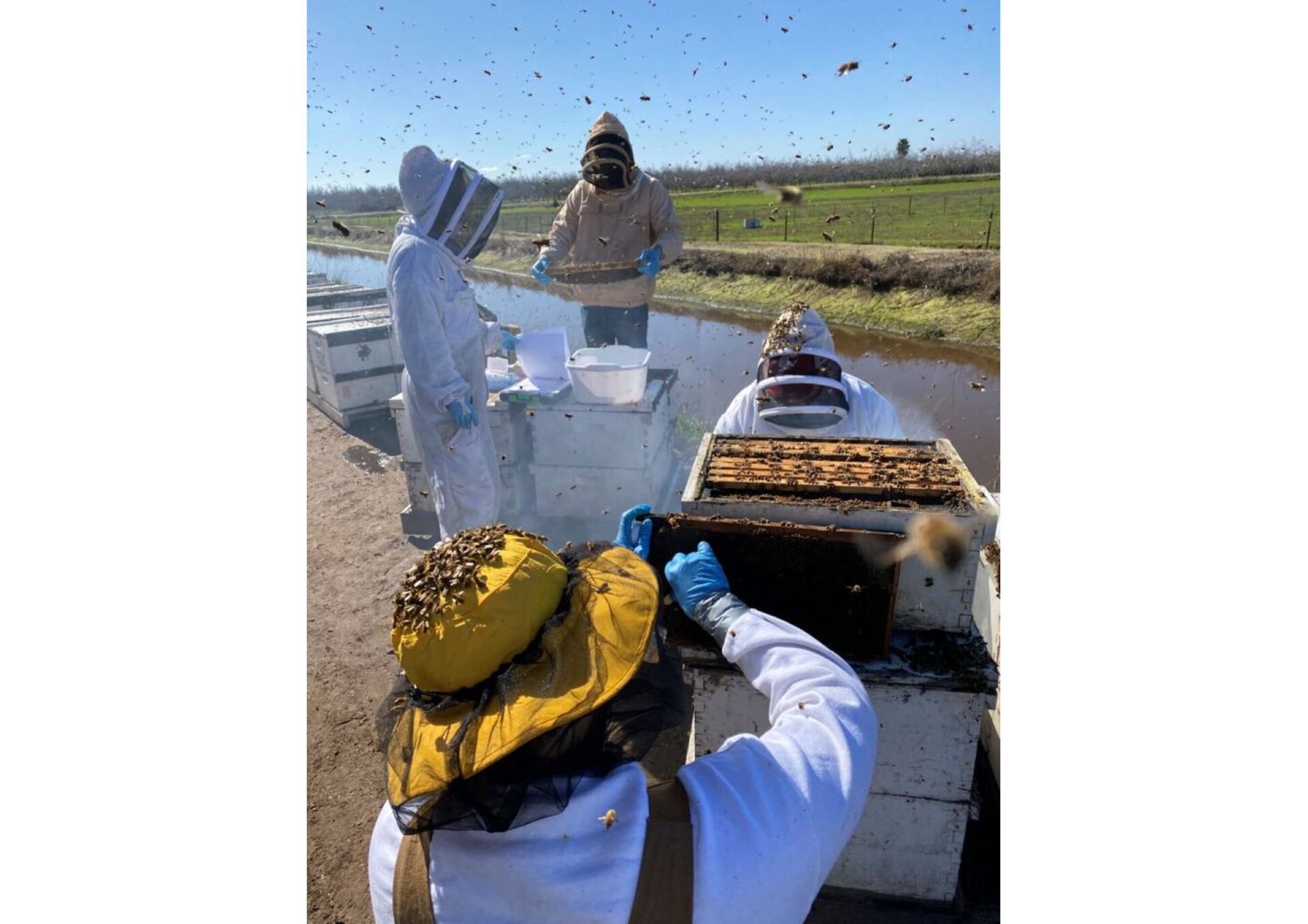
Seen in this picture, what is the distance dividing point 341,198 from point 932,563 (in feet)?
140

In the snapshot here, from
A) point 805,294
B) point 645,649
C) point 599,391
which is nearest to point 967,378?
point 805,294

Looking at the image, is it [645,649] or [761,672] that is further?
[761,672]

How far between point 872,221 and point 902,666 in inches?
858

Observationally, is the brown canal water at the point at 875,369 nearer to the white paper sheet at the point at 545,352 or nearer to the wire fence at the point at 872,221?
the white paper sheet at the point at 545,352

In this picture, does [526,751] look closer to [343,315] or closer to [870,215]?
[343,315]

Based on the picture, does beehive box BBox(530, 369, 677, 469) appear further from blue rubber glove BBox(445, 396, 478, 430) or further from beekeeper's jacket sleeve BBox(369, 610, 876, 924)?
beekeeper's jacket sleeve BBox(369, 610, 876, 924)

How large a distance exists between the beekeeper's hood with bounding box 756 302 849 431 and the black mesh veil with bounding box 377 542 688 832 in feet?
6.52

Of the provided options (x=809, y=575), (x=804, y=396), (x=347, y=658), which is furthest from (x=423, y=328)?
(x=809, y=575)

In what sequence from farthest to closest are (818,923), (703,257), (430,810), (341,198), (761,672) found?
(341,198) → (703,257) → (818,923) → (761,672) → (430,810)

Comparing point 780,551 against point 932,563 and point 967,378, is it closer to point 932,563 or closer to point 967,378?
point 932,563

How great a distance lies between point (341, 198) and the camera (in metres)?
37.4

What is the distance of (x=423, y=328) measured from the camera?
423cm

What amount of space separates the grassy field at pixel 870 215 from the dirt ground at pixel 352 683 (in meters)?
12.7

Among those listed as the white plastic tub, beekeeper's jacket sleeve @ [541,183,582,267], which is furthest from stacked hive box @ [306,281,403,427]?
the white plastic tub
